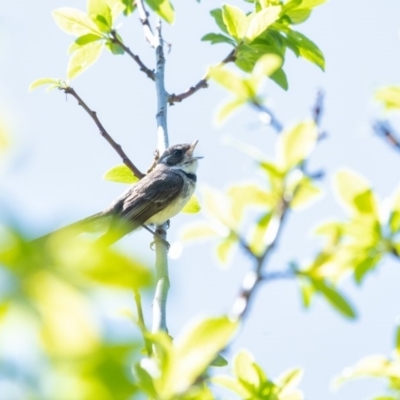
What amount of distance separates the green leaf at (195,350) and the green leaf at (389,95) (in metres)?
0.75

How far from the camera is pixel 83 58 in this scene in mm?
4441

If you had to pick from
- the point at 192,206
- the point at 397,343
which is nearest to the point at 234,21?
the point at 192,206

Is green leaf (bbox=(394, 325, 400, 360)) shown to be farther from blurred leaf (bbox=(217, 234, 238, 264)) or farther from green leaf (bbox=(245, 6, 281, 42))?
green leaf (bbox=(245, 6, 281, 42))

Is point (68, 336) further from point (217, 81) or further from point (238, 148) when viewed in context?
point (217, 81)

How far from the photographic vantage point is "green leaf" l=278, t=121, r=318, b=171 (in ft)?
4.50

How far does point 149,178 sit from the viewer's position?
7.44 m

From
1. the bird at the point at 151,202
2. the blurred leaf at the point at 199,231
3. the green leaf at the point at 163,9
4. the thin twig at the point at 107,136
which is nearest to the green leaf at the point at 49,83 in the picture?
the thin twig at the point at 107,136

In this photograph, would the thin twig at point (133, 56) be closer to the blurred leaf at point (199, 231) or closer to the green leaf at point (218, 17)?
the green leaf at point (218, 17)

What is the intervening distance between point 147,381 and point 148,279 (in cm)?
50

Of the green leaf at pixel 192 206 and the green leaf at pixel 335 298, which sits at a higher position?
the green leaf at pixel 335 298

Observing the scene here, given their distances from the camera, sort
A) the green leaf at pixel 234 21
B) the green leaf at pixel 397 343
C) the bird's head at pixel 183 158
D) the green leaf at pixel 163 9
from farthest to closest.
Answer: the bird's head at pixel 183 158
the green leaf at pixel 163 9
the green leaf at pixel 234 21
the green leaf at pixel 397 343

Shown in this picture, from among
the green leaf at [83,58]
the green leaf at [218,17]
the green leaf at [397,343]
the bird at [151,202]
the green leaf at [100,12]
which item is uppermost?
the green leaf at [100,12]

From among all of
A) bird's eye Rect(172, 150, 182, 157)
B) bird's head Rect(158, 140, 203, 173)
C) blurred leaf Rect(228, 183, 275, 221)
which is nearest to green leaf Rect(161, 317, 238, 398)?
blurred leaf Rect(228, 183, 275, 221)

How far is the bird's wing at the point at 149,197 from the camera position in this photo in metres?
7.27
